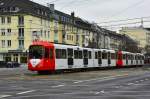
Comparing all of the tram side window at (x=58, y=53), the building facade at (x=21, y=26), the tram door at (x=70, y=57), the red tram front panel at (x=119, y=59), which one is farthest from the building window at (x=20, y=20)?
the tram side window at (x=58, y=53)

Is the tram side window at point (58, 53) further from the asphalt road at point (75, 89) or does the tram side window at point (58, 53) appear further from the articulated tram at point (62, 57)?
the asphalt road at point (75, 89)

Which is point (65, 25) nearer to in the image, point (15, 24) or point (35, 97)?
point (15, 24)

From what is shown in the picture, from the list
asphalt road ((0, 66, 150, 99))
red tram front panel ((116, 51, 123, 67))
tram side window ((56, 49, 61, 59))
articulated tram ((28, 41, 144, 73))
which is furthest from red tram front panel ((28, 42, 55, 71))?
red tram front panel ((116, 51, 123, 67))

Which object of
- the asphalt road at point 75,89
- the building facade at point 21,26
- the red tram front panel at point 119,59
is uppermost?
the building facade at point 21,26

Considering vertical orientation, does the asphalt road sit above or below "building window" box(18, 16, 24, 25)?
below

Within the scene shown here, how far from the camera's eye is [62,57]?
169 feet

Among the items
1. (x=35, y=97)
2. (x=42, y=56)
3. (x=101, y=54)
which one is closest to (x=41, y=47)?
(x=42, y=56)

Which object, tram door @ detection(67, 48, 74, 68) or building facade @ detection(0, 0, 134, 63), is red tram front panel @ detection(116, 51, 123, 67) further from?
building facade @ detection(0, 0, 134, 63)

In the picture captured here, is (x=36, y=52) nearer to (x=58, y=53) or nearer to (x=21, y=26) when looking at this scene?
(x=58, y=53)

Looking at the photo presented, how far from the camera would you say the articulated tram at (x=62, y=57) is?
1907 inches

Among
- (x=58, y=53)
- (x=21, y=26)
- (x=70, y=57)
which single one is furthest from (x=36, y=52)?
(x=21, y=26)

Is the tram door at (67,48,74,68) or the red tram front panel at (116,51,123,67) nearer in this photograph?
the tram door at (67,48,74,68)

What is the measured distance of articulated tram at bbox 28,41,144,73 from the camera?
48438 millimetres

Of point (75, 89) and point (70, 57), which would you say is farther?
point (70, 57)
